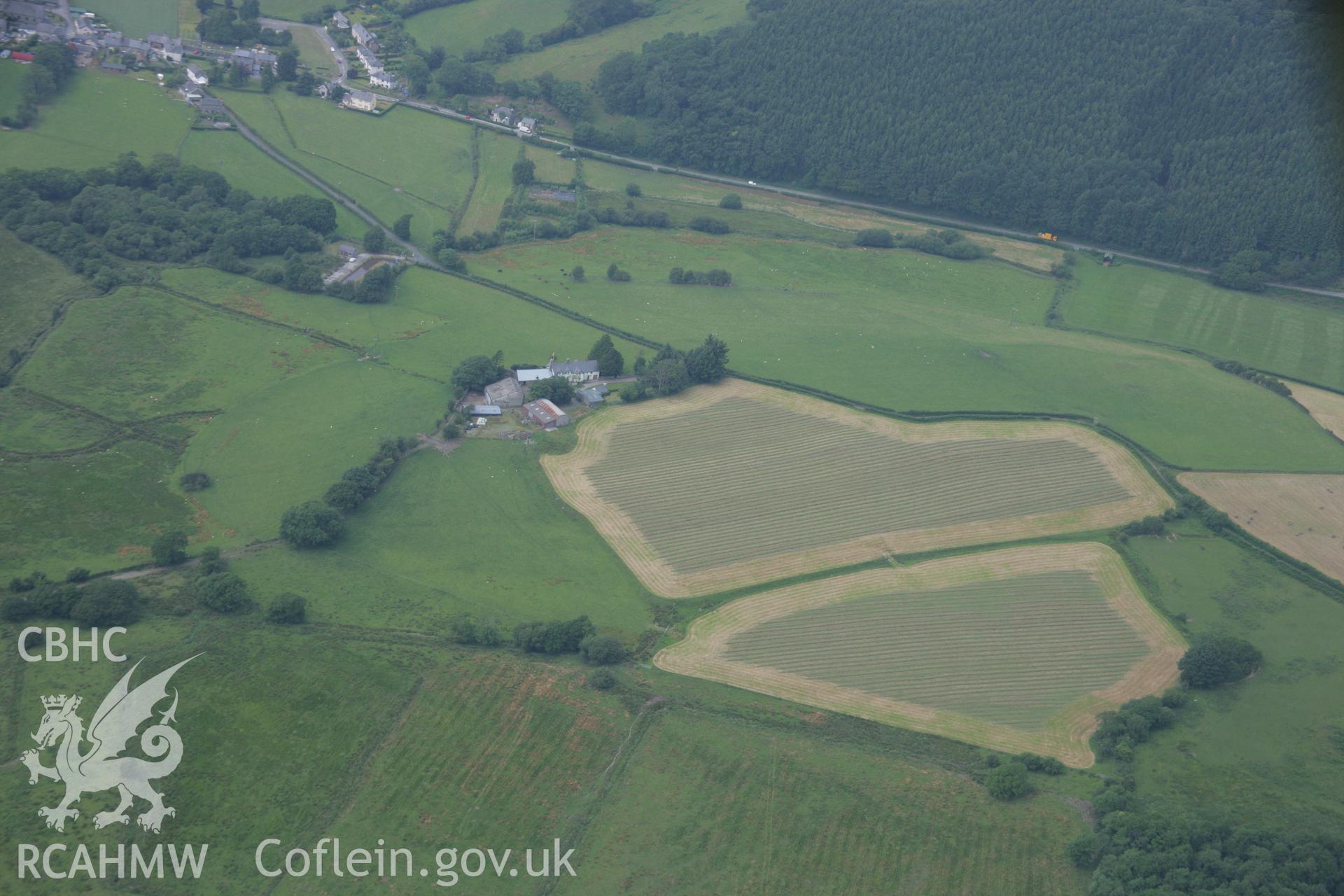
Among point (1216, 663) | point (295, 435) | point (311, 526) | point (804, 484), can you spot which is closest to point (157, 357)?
point (295, 435)

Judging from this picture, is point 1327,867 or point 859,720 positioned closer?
point 1327,867

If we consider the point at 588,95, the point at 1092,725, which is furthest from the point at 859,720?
the point at 588,95

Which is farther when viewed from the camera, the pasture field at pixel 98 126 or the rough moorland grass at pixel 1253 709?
the pasture field at pixel 98 126

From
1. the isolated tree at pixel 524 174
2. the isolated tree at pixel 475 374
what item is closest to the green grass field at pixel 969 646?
the isolated tree at pixel 475 374

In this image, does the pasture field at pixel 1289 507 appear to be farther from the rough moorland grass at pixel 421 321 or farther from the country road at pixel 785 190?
the rough moorland grass at pixel 421 321

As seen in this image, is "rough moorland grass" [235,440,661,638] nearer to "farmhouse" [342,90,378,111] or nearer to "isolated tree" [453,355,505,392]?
"isolated tree" [453,355,505,392]

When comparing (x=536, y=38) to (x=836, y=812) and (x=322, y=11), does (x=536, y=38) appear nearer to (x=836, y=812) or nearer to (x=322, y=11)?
(x=322, y=11)
